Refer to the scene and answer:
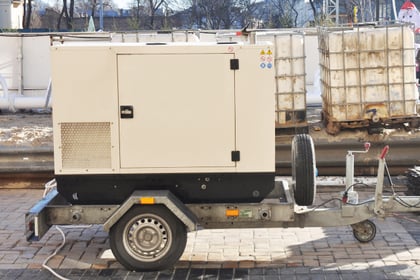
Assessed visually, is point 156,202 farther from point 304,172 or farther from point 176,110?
point 304,172

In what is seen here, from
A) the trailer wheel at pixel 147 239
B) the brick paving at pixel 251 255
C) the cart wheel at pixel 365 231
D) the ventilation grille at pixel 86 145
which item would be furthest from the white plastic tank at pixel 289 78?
the ventilation grille at pixel 86 145

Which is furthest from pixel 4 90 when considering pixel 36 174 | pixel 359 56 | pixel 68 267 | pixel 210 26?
pixel 210 26

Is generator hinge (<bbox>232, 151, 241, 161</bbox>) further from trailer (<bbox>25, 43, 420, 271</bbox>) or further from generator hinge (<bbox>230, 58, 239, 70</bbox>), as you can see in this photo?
generator hinge (<bbox>230, 58, 239, 70</bbox>)

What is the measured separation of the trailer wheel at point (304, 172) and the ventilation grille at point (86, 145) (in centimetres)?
190

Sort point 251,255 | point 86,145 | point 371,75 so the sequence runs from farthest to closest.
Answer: point 371,75, point 251,255, point 86,145

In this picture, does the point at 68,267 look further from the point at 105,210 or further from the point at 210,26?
the point at 210,26

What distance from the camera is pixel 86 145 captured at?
7.00 metres

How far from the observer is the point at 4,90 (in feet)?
57.1

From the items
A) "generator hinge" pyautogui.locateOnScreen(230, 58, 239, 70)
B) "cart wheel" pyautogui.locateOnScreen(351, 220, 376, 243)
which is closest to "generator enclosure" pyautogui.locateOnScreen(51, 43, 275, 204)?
"generator hinge" pyautogui.locateOnScreen(230, 58, 239, 70)

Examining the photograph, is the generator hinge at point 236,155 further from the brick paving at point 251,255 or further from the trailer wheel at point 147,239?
the brick paving at point 251,255

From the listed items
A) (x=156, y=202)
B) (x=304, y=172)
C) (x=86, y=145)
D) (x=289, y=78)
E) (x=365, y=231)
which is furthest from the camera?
(x=289, y=78)

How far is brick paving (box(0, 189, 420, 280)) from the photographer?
7.02 m

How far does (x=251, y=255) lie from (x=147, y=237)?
1254mm

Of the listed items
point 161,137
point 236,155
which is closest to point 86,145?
point 161,137
